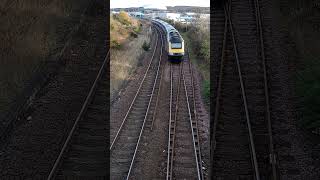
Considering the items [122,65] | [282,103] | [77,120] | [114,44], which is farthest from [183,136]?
[114,44]

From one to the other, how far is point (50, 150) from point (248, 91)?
6345 mm

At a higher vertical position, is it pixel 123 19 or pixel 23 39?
pixel 23 39

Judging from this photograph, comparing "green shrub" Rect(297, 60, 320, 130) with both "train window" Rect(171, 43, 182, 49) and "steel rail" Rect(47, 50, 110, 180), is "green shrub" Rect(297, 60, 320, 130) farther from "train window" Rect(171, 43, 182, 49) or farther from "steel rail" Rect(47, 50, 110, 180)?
"train window" Rect(171, 43, 182, 49)

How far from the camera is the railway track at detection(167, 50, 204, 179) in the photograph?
12266mm

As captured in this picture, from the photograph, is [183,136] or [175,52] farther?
[175,52]

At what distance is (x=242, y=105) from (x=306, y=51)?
10.3 feet

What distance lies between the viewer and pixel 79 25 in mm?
19469

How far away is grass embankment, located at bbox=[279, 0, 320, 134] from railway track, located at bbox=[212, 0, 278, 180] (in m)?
1.04

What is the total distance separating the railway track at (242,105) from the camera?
33.8 ft

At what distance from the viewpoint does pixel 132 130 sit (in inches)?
627

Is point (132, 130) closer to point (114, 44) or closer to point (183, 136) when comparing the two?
point (183, 136)

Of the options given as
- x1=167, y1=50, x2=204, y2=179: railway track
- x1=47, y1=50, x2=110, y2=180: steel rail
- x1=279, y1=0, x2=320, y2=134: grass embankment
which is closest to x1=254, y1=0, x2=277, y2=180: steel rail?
x1=279, y1=0, x2=320, y2=134: grass embankment

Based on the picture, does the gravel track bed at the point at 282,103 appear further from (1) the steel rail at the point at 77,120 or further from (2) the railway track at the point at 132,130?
(1) the steel rail at the point at 77,120

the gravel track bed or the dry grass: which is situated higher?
the gravel track bed
